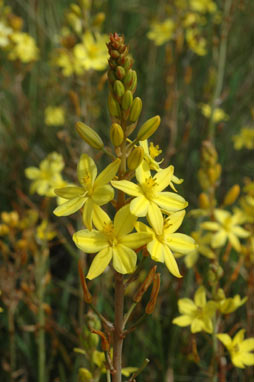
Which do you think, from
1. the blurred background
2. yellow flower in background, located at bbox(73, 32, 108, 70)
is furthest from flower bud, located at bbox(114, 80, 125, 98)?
yellow flower in background, located at bbox(73, 32, 108, 70)

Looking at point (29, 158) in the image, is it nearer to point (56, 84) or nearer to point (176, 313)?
point (56, 84)

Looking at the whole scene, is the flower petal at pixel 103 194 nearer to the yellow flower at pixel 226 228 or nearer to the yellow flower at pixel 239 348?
the yellow flower at pixel 239 348

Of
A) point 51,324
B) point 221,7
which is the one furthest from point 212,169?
point 221,7

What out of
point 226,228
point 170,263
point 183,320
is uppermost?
point 226,228

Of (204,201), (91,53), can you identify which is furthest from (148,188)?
(91,53)

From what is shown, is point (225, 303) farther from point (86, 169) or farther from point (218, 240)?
point (86, 169)

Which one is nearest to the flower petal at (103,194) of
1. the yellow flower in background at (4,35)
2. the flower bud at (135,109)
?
the flower bud at (135,109)
